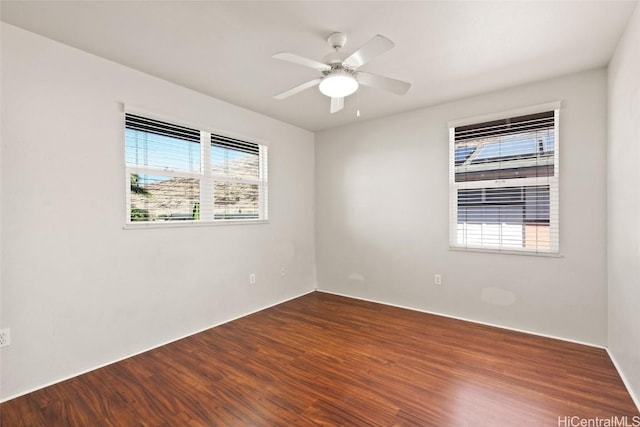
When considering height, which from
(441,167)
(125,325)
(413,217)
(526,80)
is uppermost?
(526,80)

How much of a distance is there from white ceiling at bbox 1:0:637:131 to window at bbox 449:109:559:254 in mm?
508

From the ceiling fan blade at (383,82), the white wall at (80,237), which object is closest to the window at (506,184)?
the ceiling fan blade at (383,82)

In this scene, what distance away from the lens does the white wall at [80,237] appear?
205 cm

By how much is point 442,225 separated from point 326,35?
243 centimetres

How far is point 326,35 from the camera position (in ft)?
7.00

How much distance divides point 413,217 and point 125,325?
3.21 m

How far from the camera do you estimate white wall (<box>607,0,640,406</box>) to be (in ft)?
6.12

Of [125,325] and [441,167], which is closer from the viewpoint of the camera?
[125,325]

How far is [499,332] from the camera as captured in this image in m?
3.04

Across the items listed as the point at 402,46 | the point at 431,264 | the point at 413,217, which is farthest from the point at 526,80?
the point at 431,264

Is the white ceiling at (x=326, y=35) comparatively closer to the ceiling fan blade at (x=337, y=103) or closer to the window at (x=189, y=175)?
the ceiling fan blade at (x=337, y=103)

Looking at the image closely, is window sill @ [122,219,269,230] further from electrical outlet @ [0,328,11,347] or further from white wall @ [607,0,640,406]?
white wall @ [607,0,640,406]

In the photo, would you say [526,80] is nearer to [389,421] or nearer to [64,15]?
[389,421]

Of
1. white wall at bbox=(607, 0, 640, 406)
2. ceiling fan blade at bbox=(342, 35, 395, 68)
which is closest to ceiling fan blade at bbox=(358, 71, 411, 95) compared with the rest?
ceiling fan blade at bbox=(342, 35, 395, 68)
